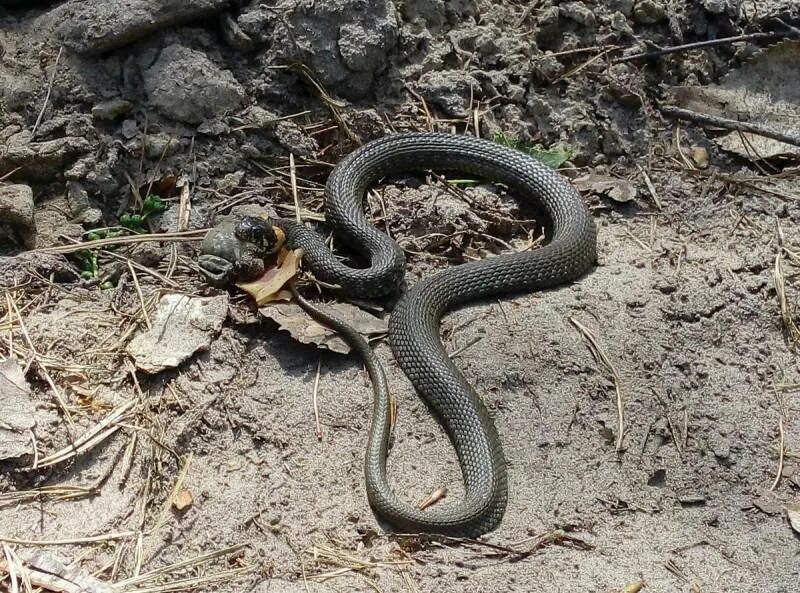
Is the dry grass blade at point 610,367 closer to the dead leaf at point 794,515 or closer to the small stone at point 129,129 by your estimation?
the dead leaf at point 794,515

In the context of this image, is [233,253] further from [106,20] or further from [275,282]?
[106,20]

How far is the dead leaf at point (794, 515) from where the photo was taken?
416 cm

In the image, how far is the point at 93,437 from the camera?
424cm

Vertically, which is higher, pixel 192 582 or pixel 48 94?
pixel 48 94

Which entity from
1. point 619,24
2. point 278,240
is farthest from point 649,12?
point 278,240

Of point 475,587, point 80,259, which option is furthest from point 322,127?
point 475,587

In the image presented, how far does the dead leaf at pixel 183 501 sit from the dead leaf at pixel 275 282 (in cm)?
133

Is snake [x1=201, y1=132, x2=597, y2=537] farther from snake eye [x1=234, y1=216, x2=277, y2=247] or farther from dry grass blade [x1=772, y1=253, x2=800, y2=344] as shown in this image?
dry grass blade [x1=772, y1=253, x2=800, y2=344]

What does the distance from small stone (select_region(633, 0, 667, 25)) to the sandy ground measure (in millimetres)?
28

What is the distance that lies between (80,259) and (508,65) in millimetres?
3711

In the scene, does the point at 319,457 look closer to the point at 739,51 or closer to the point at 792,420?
the point at 792,420

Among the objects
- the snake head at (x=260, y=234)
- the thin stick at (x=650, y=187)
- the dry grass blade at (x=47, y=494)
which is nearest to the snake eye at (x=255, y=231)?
the snake head at (x=260, y=234)

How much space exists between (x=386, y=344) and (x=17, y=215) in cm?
256

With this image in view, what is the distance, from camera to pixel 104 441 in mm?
4262
